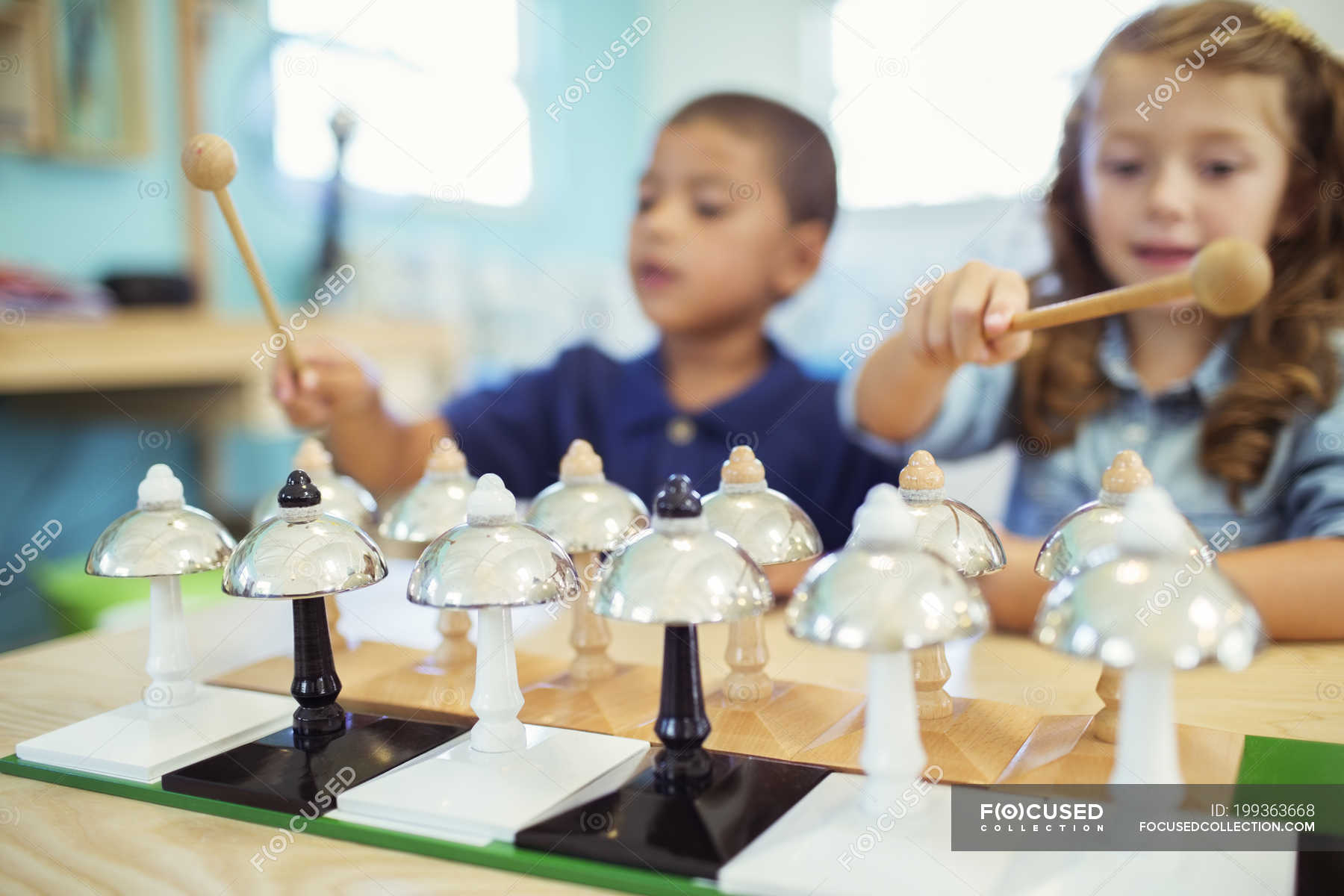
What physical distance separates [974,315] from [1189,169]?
64cm

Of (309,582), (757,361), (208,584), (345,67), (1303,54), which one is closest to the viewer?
(309,582)

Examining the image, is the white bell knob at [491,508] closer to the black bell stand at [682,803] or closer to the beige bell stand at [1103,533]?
the black bell stand at [682,803]

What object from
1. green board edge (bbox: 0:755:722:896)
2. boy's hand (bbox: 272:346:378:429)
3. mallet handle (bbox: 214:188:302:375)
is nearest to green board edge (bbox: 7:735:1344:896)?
green board edge (bbox: 0:755:722:896)

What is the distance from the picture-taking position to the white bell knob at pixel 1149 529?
1.56 feet

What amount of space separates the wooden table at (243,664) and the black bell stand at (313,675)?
10 cm

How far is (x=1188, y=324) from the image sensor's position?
1.40 metres

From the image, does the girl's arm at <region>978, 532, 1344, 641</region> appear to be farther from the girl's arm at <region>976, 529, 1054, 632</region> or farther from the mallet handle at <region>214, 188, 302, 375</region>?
the mallet handle at <region>214, 188, 302, 375</region>

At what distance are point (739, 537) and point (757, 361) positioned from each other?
0.99m

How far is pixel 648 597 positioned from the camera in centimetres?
54

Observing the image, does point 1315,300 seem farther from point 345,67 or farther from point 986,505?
point 345,67

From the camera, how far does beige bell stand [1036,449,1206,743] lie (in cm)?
64

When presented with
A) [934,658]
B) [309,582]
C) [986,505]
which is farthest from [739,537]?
[986,505]

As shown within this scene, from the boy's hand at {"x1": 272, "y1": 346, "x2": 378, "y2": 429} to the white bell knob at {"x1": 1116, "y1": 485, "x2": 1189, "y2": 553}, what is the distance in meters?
0.84

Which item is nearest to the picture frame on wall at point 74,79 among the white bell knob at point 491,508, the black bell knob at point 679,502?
the white bell knob at point 491,508
